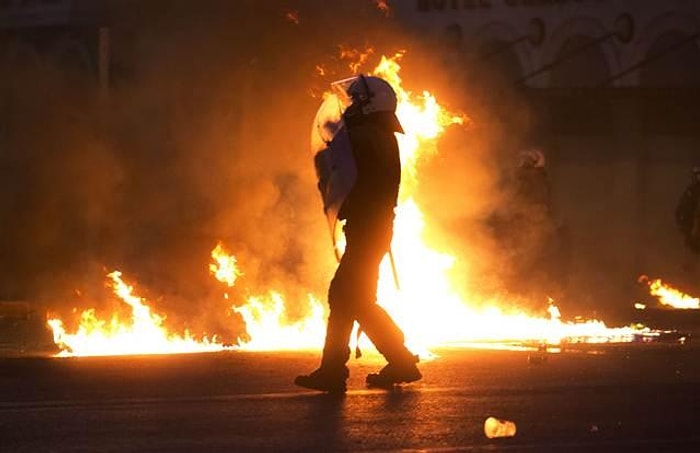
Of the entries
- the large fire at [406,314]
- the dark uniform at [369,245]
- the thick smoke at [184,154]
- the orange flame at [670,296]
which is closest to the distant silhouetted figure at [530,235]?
the large fire at [406,314]

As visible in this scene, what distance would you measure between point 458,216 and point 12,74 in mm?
4658

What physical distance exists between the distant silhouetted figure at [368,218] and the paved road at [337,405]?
0.30m

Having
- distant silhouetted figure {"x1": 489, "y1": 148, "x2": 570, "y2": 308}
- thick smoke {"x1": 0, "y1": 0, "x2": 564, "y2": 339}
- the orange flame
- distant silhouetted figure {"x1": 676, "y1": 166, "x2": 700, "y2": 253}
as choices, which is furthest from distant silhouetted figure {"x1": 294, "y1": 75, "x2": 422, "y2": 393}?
distant silhouetted figure {"x1": 676, "y1": 166, "x2": 700, "y2": 253}

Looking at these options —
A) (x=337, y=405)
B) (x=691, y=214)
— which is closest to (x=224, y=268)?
(x=337, y=405)

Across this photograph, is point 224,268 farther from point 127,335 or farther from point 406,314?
point 406,314

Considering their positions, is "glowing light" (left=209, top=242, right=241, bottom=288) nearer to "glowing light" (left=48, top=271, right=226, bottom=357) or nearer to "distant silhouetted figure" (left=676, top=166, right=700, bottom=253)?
"glowing light" (left=48, top=271, right=226, bottom=357)

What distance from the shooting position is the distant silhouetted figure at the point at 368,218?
12.8 metres

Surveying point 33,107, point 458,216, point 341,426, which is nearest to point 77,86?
point 33,107

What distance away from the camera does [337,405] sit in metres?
11.8

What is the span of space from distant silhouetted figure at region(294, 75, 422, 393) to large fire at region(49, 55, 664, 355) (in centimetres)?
254

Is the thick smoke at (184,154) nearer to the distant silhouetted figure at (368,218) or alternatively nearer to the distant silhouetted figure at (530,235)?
the distant silhouetted figure at (530,235)

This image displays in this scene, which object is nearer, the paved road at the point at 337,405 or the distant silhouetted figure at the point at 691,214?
the paved road at the point at 337,405

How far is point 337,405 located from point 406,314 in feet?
21.4

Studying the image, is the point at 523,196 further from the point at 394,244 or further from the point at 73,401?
the point at 73,401
